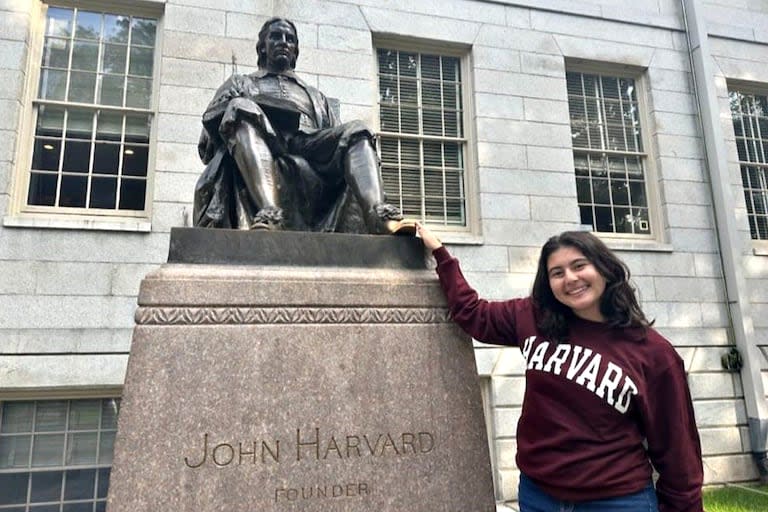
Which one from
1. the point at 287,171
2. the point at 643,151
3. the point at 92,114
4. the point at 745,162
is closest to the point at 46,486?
the point at 92,114

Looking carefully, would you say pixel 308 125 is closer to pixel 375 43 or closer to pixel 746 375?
pixel 375 43

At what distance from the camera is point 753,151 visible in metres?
8.46

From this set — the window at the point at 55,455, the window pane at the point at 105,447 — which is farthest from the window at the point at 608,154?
the window at the point at 55,455

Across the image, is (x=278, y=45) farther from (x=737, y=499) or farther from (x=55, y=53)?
(x=737, y=499)

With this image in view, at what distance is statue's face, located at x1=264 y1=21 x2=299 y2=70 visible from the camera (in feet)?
11.3

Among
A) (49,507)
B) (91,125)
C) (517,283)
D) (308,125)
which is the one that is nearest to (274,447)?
(308,125)

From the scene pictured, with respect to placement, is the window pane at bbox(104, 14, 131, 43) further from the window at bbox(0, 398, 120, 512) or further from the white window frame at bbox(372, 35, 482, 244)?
the window at bbox(0, 398, 120, 512)

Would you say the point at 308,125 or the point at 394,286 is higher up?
the point at 308,125

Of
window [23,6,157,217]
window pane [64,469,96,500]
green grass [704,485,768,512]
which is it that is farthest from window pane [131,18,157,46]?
green grass [704,485,768,512]

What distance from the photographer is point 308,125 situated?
340 centimetres

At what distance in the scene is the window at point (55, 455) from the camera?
5336 millimetres

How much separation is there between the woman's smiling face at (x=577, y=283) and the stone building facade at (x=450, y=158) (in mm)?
4536

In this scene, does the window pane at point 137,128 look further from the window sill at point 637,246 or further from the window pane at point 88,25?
the window sill at point 637,246

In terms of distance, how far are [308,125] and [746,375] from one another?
680 centimetres
